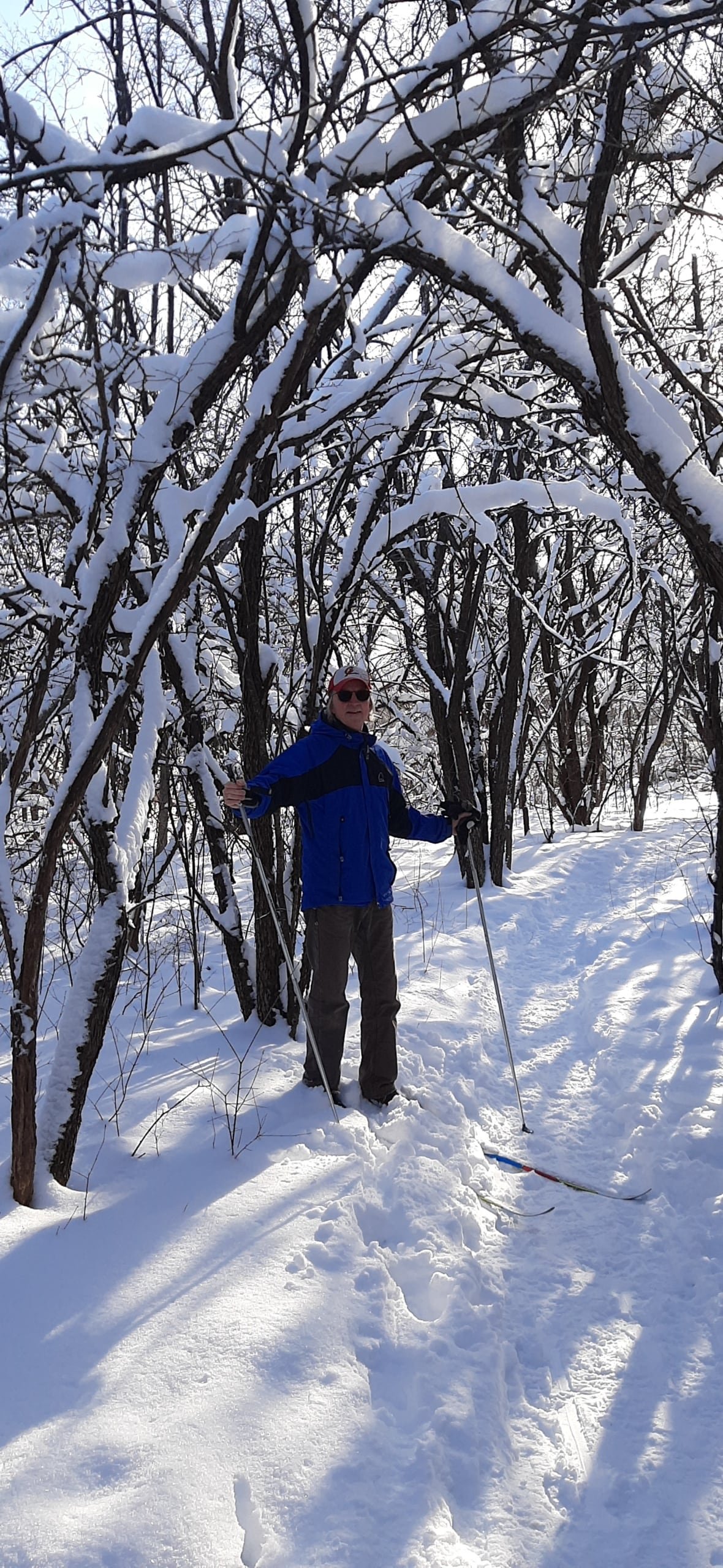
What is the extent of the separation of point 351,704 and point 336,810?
0.51m

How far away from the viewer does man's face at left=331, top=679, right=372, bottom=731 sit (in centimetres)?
443

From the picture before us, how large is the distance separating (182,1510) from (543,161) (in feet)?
16.0

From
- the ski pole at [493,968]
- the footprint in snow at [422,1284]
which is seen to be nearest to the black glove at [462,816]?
the ski pole at [493,968]

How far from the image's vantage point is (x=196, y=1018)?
5969 mm

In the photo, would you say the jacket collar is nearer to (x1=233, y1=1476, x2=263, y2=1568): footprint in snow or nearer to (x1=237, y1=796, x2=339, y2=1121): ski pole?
(x1=237, y1=796, x2=339, y2=1121): ski pole

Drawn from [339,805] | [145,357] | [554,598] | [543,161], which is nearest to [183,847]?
[339,805]

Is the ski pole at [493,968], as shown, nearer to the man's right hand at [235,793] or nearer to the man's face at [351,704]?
the man's face at [351,704]

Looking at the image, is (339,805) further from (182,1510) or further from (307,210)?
(182,1510)

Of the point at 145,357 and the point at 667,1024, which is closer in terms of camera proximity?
the point at 145,357

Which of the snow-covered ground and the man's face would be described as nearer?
the snow-covered ground

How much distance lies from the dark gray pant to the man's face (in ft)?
2.90

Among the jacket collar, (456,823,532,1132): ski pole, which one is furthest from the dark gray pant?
the jacket collar

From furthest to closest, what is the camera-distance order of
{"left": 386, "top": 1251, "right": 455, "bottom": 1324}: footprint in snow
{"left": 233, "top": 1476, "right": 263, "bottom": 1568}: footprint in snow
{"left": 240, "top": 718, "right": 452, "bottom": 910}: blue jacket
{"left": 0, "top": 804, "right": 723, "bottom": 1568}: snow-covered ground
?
{"left": 240, "top": 718, "right": 452, "bottom": 910}: blue jacket
{"left": 386, "top": 1251, "right": 455, "bottom": 1324}: footprint in snow
{"left": 0, "top": 804, "right": 723, "bottom": 1568}: snow-covered ground
{"left": 233, "top": 1476, "right": 263, "bottom": 1568}: footprint in snow

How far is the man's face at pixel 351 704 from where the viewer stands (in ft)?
14.5
